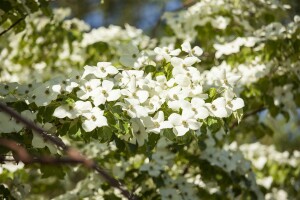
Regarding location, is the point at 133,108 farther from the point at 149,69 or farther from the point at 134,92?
the point at 149,69

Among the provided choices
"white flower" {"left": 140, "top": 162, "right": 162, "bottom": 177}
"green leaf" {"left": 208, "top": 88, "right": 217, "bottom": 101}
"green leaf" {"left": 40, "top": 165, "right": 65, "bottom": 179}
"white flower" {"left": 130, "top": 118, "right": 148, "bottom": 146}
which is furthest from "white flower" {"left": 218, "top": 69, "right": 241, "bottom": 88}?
"green leaf" {"left": 40, "top": 165, "right": 65, "bottom": 179}

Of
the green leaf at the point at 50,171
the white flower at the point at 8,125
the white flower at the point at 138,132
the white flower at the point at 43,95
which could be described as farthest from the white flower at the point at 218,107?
the green leaf at the point at 50,171

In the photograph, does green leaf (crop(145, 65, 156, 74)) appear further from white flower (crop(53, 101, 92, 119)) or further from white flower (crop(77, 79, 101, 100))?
white flower (crop(53, 101, 92, 119))

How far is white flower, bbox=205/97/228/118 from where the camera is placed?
210cm

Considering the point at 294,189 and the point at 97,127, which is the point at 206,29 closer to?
the point at 294,189

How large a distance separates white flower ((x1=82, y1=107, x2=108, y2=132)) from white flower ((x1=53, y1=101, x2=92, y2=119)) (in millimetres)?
26

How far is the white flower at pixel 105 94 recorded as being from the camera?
2.07 metres

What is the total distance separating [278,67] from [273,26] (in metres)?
0.28

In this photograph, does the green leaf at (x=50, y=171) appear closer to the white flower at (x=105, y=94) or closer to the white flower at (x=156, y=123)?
the white flower at (x=105, y=94)

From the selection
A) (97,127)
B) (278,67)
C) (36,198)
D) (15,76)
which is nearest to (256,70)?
(278,67)

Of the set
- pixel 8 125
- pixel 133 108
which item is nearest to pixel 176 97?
pixel 133 108

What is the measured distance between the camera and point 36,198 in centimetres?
459

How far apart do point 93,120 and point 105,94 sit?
0.48ft

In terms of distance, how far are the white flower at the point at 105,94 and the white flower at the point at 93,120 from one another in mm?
51
